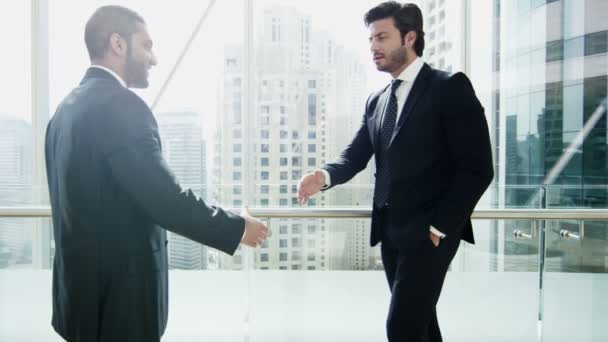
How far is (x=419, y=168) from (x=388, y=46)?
1.57ft

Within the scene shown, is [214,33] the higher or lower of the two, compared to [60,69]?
higher

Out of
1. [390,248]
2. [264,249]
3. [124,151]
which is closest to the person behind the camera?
[124,151]

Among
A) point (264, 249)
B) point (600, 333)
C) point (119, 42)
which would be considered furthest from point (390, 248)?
point (600, 333)

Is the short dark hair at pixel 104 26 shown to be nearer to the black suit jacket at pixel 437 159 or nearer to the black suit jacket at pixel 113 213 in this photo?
the black suit jacket at pixel 113 213

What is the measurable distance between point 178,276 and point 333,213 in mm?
953

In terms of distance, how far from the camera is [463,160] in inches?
58.6

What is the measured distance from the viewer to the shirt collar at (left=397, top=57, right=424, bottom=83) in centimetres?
168

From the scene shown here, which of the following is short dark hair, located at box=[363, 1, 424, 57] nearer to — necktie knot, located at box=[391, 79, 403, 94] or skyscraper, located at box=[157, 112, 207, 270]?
necktie knot, located at box=[391, 79, 403, 94]

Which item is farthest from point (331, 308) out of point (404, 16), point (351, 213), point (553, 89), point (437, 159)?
point (553, 89)

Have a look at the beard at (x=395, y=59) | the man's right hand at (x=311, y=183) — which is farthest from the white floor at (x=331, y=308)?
the beard at (x=395, y=59)

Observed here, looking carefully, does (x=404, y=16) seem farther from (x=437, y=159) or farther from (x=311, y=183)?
(x=311, y=183)

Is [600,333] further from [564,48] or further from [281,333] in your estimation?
[564,48]

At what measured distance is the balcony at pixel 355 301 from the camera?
2254 mm

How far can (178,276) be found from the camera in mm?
2361
